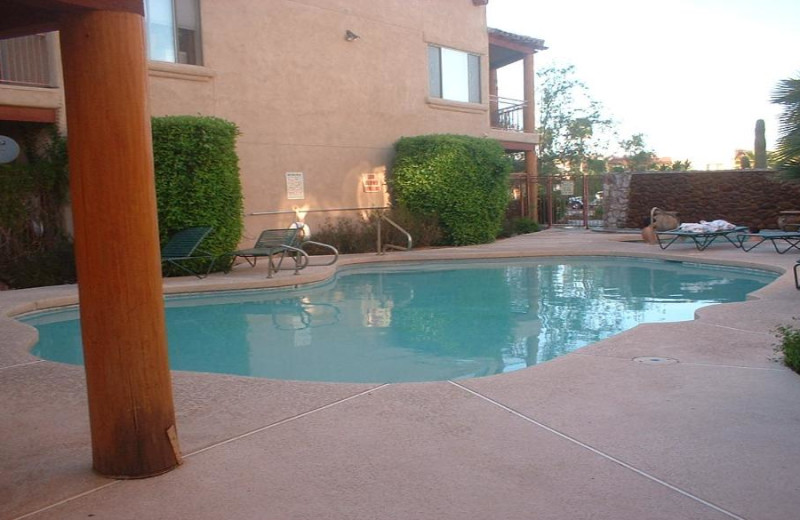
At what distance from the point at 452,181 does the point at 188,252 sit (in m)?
8.70

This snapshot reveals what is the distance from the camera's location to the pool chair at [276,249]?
40.4 ft

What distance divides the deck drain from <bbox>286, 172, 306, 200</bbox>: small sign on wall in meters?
12.3

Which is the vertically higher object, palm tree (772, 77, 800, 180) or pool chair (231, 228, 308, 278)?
palm tree (772, 77, 800, 180)

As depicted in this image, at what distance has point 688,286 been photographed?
11859mm

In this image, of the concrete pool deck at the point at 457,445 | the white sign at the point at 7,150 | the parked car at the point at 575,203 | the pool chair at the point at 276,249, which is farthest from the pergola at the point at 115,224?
the parked car at the point at 575,203

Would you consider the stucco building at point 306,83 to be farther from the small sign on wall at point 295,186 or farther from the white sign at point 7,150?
the white sign at point 7,150

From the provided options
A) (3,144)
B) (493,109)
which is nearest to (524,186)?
(493,109)

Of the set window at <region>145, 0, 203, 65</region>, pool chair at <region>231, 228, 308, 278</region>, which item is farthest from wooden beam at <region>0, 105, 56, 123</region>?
pool chair at <region>231, 228, 308, 278</region>

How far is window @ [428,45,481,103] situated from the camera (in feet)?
67.8

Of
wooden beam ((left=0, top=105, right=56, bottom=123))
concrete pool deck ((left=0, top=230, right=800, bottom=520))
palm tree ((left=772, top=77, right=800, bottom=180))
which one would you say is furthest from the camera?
wooden beam ((left=0, top=105, right=56, bottom=123))

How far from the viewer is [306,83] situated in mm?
16906

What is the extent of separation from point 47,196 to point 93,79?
1086 cm

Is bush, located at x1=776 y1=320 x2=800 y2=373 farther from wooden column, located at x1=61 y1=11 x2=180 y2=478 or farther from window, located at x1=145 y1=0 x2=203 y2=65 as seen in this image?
window, located at x1=145 y1=0 x2=203 y2=65

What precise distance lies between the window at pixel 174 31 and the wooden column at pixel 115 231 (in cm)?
1216
